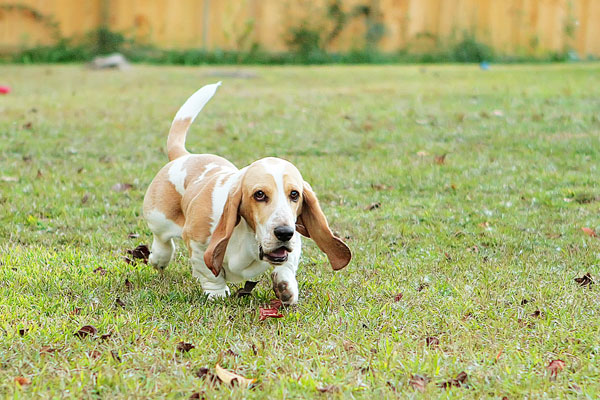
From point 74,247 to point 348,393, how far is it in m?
2.53

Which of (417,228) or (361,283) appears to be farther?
(417,228)

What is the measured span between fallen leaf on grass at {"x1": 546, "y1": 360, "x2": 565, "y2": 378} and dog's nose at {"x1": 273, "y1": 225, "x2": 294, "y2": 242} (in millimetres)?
1161

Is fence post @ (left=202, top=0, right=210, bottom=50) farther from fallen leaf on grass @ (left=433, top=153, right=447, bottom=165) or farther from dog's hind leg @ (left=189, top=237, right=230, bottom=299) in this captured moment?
dog's hind leg @ (left=189, top=237, right=230, bottom=299)

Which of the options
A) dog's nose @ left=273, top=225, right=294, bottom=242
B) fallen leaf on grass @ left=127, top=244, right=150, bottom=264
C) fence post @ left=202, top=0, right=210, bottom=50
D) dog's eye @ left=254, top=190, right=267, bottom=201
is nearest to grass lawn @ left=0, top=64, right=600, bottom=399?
fallen leaf on grass @ left=127, top=244, right=150, bottom=264

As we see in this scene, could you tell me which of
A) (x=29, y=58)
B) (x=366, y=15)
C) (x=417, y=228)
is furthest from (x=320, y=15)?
(x=417, y=228)

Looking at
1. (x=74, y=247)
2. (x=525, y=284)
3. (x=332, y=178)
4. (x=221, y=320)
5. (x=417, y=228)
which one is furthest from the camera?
(x=332, y=178)

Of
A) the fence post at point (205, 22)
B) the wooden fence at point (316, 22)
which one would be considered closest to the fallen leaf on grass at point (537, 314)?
the wooden fence at point (316, 22)

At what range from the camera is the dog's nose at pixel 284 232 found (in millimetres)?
3293

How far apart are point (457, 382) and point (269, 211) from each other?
1.05 meters

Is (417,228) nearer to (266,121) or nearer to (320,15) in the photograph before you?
(266,121)

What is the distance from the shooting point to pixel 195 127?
9.11 meters

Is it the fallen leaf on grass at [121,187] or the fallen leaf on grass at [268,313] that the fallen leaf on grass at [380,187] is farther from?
the fallen leaf on grass at [268,313]

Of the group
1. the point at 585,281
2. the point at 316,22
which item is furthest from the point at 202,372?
the point at 316,22

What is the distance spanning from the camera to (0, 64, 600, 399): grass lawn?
3029mm
